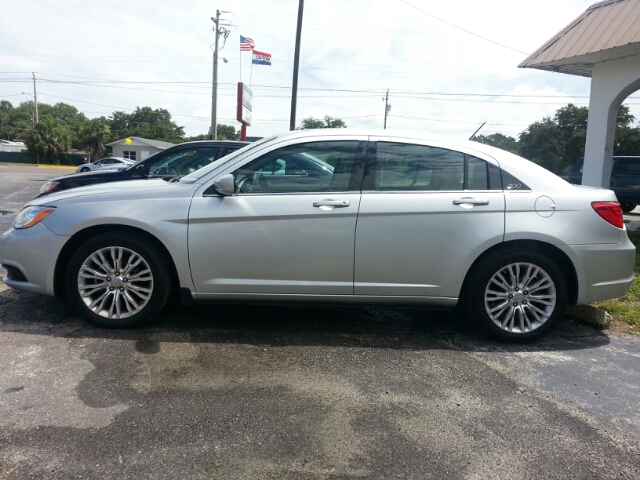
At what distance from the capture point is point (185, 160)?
7715 millimetres

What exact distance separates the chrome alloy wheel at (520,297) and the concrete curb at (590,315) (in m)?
0.89

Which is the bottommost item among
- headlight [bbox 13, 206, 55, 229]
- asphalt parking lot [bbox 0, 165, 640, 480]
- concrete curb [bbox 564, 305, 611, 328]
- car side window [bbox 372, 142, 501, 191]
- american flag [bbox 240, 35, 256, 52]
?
asphalt parking lot [bbox 0, 165, 640, 480]

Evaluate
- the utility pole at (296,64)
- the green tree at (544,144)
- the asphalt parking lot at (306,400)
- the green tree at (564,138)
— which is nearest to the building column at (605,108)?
the asphalt parking lot at (306,400)

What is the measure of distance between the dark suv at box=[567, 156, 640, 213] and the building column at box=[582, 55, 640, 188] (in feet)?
19.5

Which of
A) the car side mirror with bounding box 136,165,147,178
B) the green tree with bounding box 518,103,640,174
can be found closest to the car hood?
the car side mirror with bounding box 136,165,147,178

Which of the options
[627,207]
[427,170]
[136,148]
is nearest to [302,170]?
[427,170]

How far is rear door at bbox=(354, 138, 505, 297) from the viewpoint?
4.01 m

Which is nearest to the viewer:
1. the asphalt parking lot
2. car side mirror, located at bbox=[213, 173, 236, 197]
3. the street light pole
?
the asphalt parking lot

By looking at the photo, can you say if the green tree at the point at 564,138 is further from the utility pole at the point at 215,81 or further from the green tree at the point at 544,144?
the utility pole at the point at 215,81

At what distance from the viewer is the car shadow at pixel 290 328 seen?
4.09m

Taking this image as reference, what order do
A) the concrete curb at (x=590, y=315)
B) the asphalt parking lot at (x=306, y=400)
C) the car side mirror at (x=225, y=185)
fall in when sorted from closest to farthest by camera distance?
the asphalt parking lot at (x=306, y=400), the car side mirror at (x=225, y=185), the concrete curb at (x=590, y=315)

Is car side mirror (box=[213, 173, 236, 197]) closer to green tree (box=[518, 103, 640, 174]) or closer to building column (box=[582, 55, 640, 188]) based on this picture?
building column (box=[582, 55, 640, 188])

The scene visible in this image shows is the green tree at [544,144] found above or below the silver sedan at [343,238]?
above

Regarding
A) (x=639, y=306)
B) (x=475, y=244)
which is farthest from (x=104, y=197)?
(x=639, y=306)
